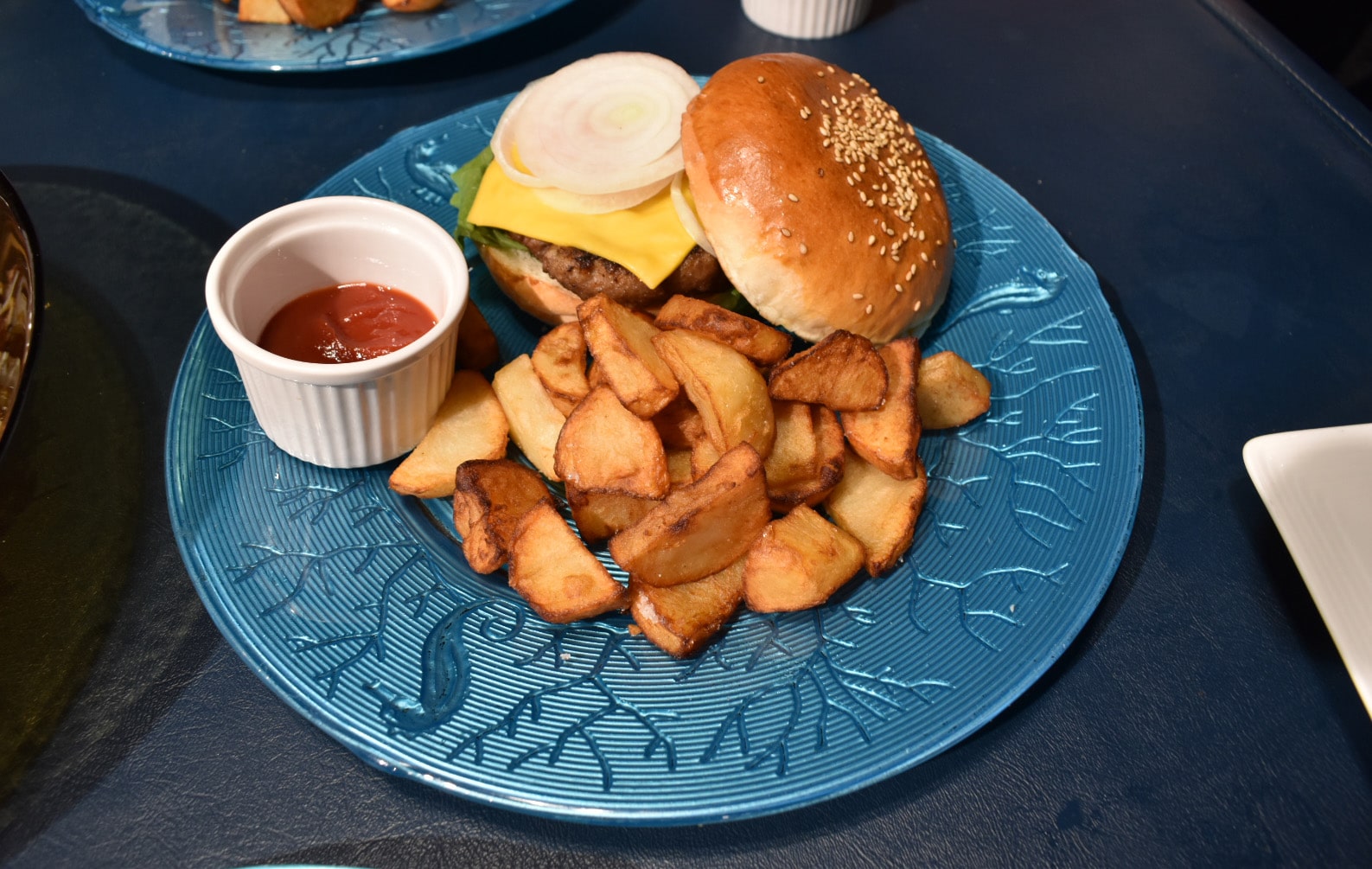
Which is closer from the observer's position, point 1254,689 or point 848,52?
point 1254,689

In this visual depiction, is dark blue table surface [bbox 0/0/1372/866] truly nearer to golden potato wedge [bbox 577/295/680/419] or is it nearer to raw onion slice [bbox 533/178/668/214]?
golden potato wedge [bbox 577/295/680/419]

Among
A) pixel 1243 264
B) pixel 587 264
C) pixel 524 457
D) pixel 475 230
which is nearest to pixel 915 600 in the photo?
pixel 524 457

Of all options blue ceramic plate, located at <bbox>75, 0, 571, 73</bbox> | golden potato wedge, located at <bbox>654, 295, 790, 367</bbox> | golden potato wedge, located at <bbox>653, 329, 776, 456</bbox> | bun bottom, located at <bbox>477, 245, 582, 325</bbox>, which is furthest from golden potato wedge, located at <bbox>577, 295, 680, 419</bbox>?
blue ceramic plate, located at <bbox>75, 0, 571, 73</bbox>

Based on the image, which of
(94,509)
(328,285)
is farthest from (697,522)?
(94,509)

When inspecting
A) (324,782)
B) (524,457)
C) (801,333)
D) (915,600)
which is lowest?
(324,782)

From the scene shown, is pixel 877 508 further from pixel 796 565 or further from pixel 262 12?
pixel 262 12

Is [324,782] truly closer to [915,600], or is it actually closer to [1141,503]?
[915,600]
